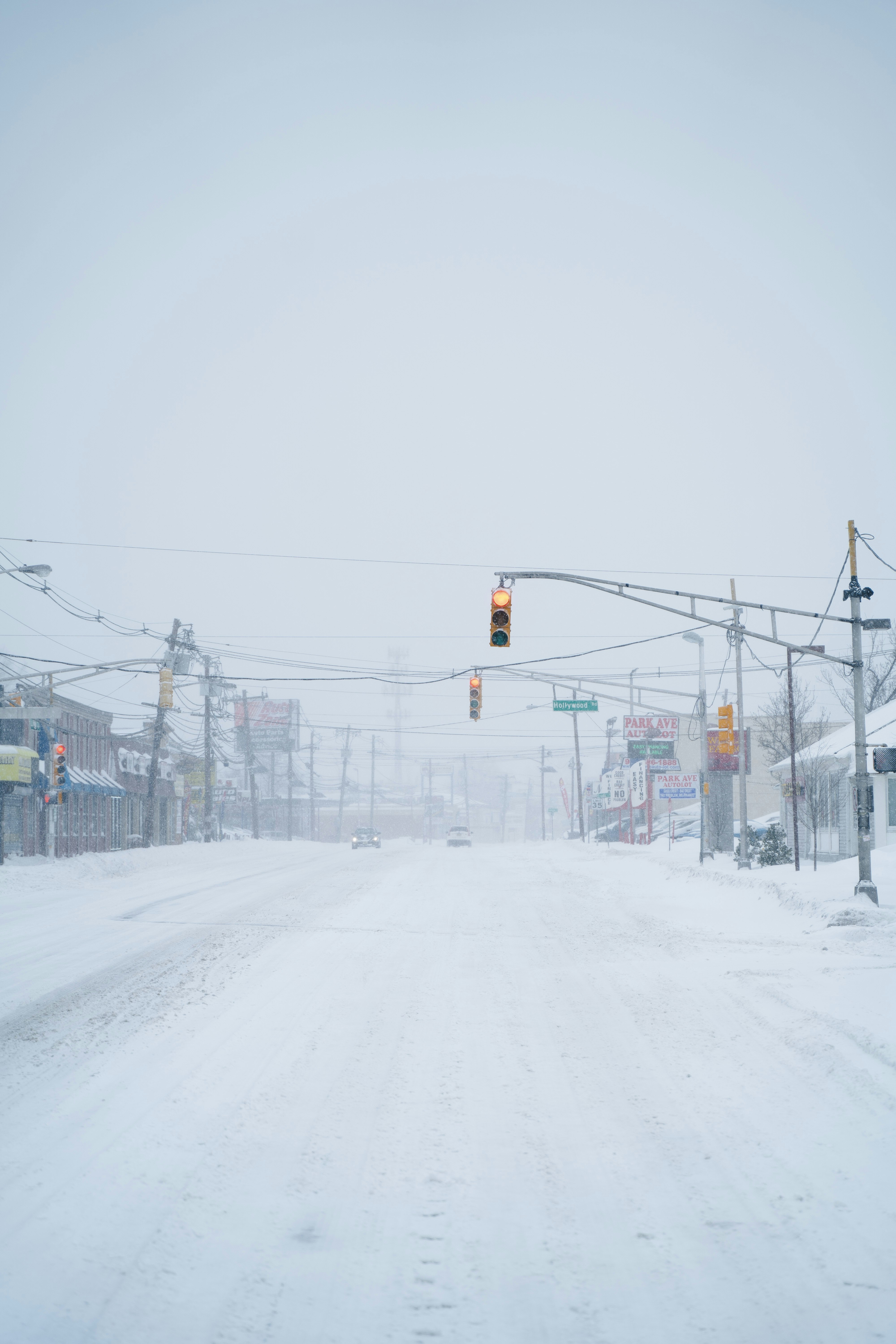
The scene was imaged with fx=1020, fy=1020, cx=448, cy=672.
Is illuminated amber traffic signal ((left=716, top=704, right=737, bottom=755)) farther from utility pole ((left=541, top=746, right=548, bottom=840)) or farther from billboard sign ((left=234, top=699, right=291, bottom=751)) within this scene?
utility pole ((left=541, top=746, right=548, bottom=840))

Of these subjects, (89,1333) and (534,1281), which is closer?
(89,1333)

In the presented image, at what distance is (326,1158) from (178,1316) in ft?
6.17

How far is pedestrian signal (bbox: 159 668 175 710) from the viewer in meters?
31.0

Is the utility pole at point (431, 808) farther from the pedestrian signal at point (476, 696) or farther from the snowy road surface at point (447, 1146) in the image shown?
the snowy road surface at point (447, 1146)

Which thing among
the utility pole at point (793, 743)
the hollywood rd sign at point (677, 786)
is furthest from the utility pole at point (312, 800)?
the utility pole at point (793, 743)

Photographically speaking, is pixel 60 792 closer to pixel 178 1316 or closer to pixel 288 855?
pixel 288 855

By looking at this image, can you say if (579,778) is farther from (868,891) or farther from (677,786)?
Answer: (868,891)

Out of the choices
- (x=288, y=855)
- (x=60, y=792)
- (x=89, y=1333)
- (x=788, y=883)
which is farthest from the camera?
(x=288, y=855)

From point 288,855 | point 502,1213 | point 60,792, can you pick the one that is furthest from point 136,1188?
point 288,855

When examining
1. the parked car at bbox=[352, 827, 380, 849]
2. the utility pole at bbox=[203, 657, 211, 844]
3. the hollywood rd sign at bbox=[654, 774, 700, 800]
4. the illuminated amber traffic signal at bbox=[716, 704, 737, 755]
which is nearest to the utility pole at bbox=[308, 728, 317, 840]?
the parked car at bbox=[352, 827, 380, 849]

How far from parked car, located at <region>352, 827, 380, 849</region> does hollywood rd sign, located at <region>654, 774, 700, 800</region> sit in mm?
27678

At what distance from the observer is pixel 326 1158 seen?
610cm

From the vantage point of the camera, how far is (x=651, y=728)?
54.5 metres

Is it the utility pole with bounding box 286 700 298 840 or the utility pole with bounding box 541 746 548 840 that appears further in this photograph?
the utility pole with bounding box 541 746 548 840
